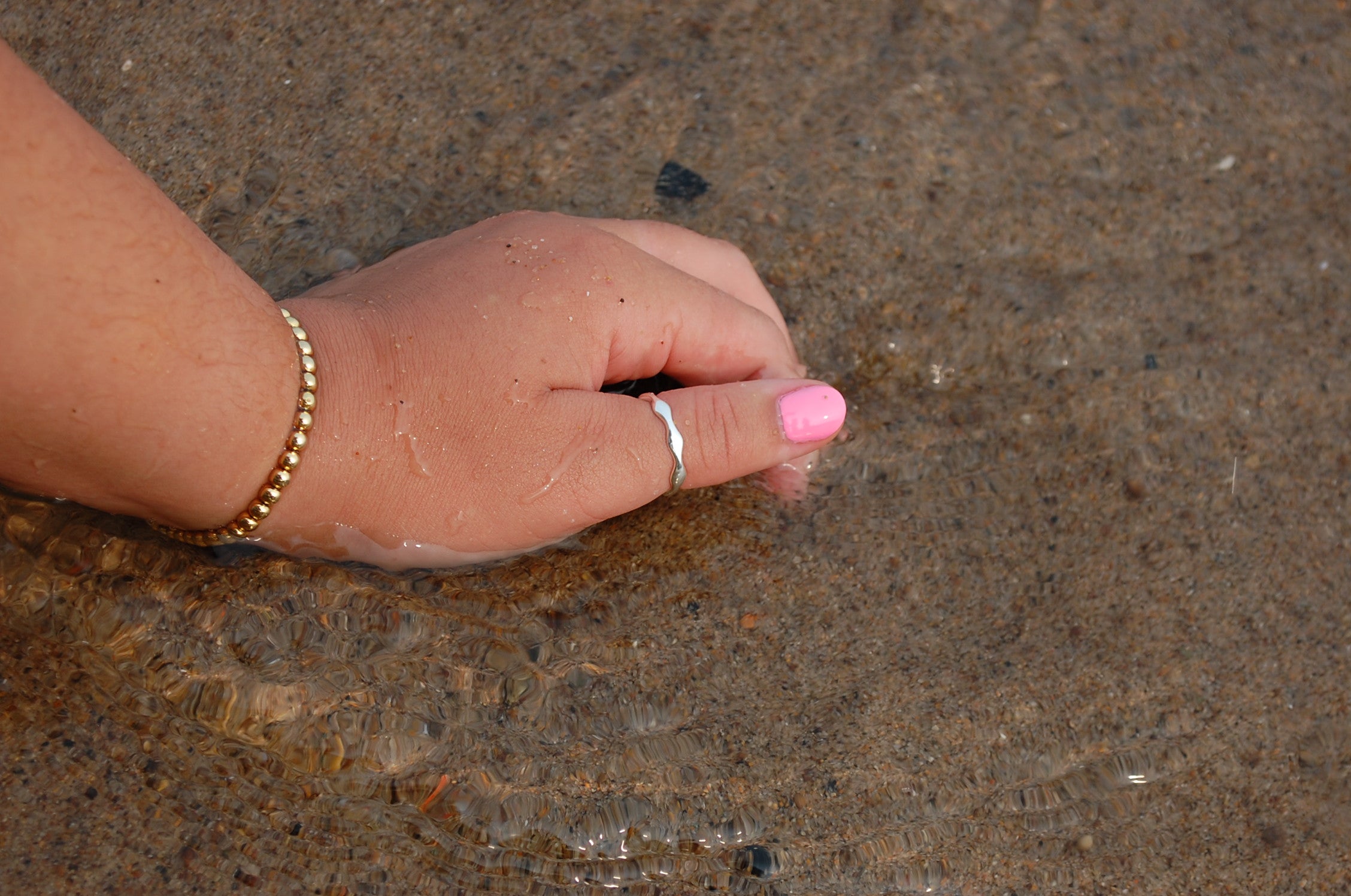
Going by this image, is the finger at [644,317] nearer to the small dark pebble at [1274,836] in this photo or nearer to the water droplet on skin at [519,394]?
the water droplet on skin at [519,394]

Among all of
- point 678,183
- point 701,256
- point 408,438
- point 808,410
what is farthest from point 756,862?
point 678,183

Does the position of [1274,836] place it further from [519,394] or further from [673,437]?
[519,394]

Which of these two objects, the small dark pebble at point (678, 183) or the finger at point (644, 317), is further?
the small dark pebble at point (678, 183)

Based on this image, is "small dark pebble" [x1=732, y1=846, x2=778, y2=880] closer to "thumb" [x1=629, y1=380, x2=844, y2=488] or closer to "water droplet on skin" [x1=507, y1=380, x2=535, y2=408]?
"thumb" [x1=629, y1=380, x2=844, y2=488]

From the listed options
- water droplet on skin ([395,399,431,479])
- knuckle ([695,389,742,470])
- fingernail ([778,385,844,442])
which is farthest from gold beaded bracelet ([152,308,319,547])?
fingernail ([778,385,844,442])

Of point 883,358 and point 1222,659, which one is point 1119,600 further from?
point 883,358

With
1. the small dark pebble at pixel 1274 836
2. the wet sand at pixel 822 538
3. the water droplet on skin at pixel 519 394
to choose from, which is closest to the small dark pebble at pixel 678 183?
the wet sand at pixel 822 538
